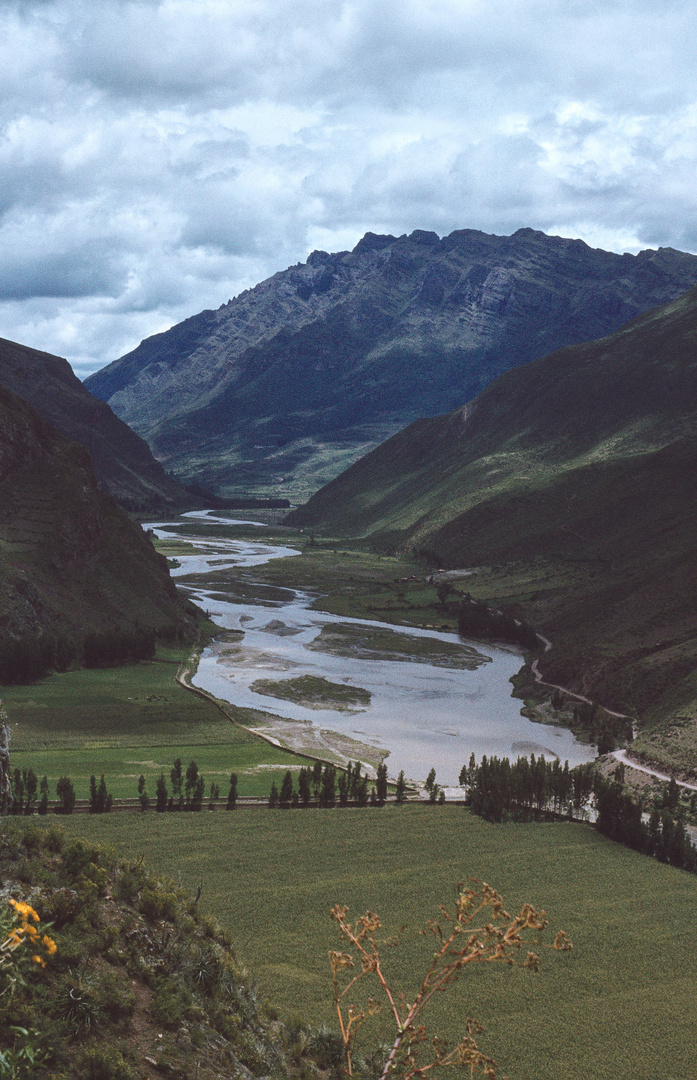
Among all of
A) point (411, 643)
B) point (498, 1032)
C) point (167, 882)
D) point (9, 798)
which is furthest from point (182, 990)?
point (411, 643)

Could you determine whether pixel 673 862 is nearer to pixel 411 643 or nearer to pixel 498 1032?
pixel 498 1032

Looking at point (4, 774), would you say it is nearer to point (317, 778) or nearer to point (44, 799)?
point (44, 799)

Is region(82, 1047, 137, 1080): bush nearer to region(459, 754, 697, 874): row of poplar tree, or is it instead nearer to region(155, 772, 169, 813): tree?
region(155, 772, 169, 813): tree

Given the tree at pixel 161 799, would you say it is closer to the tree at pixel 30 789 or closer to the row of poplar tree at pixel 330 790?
the row of poplar tree at pixel 330 790

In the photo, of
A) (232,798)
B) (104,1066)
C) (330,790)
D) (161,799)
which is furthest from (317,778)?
(104,1066)

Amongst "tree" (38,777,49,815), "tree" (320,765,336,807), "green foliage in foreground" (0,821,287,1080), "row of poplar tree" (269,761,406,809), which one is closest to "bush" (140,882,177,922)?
"green foliage in foreground" (0,821,287,1080)

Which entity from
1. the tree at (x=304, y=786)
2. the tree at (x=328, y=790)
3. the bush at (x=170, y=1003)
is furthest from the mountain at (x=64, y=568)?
the bush at (x=170, y=1003)
